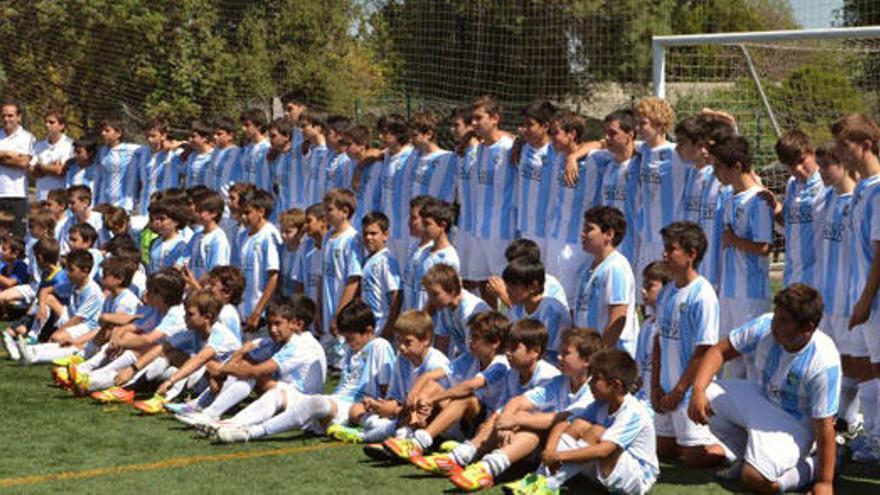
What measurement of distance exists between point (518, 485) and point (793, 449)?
126 centimetres

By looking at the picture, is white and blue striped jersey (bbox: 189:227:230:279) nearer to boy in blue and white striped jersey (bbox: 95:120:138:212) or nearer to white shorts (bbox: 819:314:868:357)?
boy in blue and white striped jersey (bbox: 95:120:138:212)

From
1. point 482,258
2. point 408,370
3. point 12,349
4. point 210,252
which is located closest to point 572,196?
point 482,258

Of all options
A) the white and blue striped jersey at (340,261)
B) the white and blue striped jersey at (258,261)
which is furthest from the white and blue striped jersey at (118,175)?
the white and blue striped jersey at (340,261)

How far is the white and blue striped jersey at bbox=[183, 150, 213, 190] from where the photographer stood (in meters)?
12.2

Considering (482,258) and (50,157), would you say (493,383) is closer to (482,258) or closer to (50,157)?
(482,258)

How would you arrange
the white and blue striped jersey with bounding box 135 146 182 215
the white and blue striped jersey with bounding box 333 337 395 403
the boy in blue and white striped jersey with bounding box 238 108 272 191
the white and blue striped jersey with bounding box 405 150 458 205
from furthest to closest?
the white and blue striped jersey with bounding box 135 146 182 215 < the boy in blue and white striped jersey with bounding box 238 108 272 191 < the white and blue striped jersey with bounding box 405 150 458 205 < the white and blue striped jersey with bounding box 333 337 395 403

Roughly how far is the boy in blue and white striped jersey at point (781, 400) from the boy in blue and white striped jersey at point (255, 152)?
19.4ft

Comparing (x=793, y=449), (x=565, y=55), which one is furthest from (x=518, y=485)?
(x=565, y=55)

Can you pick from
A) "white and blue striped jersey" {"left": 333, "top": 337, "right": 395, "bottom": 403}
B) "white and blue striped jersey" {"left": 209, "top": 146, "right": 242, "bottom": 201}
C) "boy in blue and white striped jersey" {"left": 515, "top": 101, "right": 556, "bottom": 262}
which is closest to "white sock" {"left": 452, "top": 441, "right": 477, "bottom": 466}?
"white and blue striped jersey" {"left": 333, "top": 337, "right": 395, "bottom": 403}

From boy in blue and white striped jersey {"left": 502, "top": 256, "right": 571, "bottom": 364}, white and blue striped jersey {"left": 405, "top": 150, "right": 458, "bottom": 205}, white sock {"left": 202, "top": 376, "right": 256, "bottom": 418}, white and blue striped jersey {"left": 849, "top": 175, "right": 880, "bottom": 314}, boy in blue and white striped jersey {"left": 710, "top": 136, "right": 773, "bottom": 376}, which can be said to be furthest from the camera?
white and blue striped jersey {"left": 405, "top": 150, "right": 458, "bottom": 205}

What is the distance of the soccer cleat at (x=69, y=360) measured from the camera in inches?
367

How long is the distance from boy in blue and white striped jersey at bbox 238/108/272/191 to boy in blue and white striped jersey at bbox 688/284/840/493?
5927 millimetres

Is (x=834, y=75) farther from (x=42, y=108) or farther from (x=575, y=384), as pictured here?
(x=42, y=108)

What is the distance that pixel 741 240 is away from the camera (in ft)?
24.5
